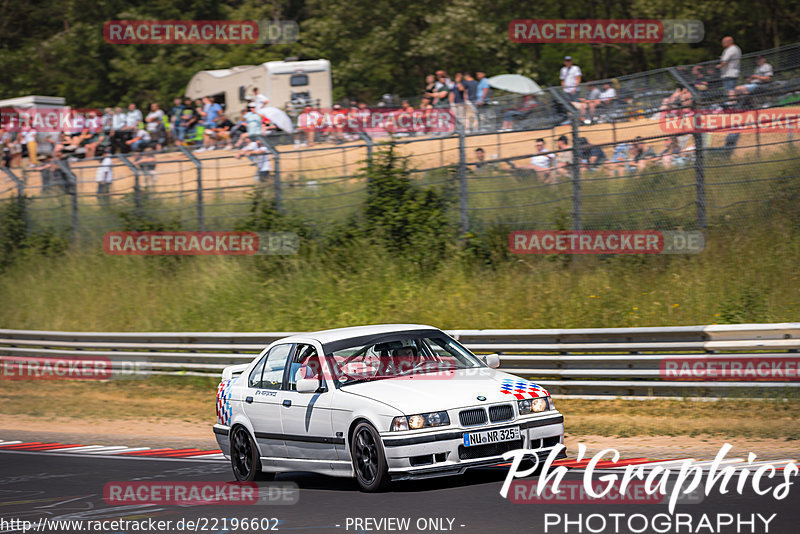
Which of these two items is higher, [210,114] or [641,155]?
[210,114]

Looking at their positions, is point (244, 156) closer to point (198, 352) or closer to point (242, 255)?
point (242, 255)

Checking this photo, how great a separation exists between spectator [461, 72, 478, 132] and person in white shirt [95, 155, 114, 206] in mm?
9276

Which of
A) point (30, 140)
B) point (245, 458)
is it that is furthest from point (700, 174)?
point (30, 140)

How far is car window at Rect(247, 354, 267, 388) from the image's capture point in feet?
36.0

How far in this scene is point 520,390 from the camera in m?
9.55

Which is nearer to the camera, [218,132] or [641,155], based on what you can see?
[641,155]

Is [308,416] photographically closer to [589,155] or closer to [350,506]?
[350,506]

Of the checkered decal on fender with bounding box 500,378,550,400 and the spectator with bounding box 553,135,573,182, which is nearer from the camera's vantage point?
the checkered decal on fender with bounding box 500,378,550,400

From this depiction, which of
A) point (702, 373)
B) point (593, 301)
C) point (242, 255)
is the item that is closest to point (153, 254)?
point (242, 255)

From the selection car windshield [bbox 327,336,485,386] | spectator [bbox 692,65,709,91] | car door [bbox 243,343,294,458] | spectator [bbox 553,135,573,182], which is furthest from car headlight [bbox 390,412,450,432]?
spectator [bbox 553,135,573,182]

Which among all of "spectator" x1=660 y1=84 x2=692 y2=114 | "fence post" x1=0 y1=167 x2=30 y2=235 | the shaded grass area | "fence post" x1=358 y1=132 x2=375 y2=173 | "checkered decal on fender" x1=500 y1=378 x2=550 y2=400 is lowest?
the shaded grass area

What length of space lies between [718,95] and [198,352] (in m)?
10.9

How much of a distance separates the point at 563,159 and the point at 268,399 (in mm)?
10954

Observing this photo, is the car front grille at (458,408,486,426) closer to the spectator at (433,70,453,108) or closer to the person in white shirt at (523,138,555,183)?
the person in white shirt at (523,138,555,183)
